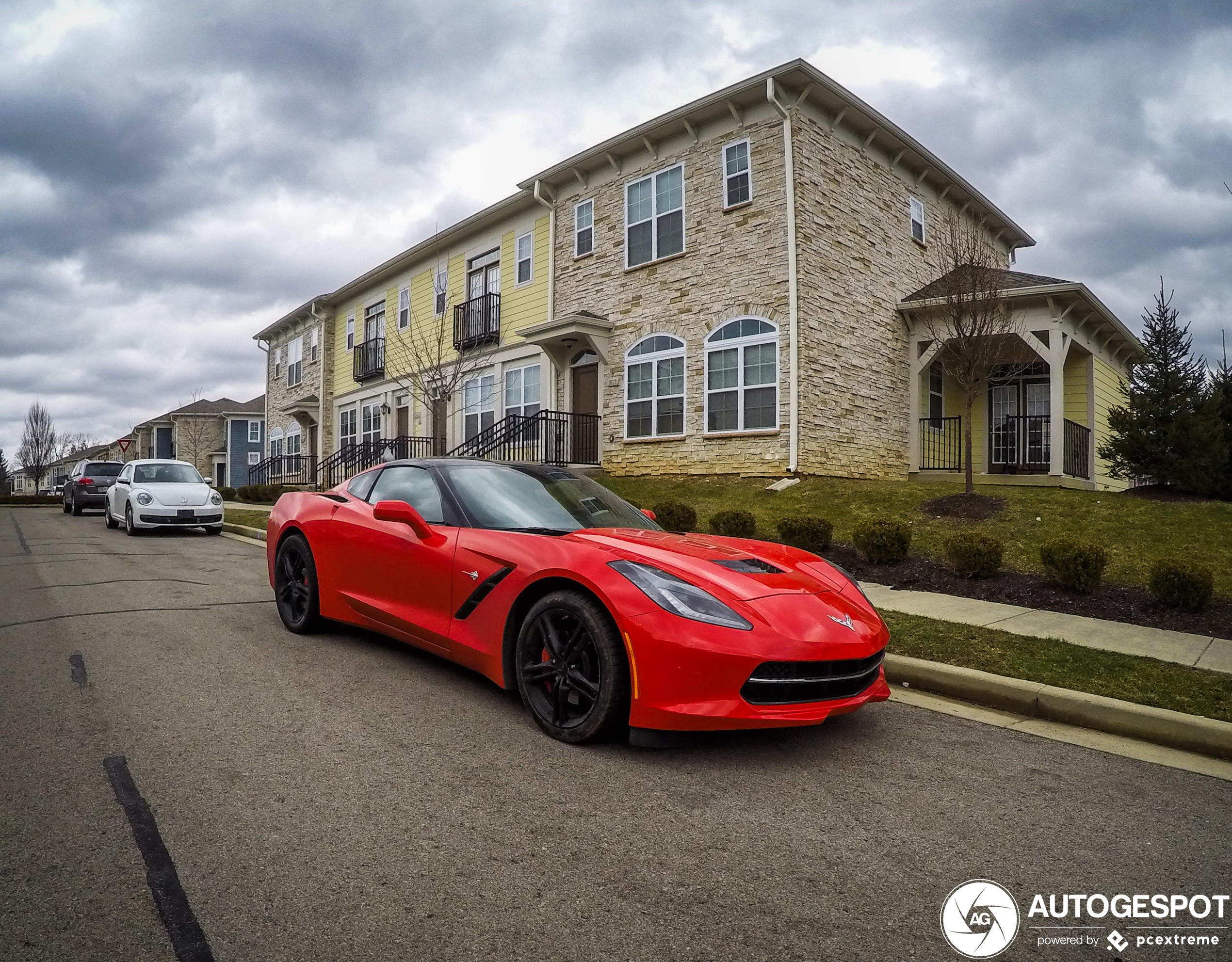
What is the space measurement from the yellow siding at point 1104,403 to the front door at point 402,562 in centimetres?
1591

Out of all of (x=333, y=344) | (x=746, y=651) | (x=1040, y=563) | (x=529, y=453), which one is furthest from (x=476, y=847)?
(x=333, y=344)

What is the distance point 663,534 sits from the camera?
462 centimetres

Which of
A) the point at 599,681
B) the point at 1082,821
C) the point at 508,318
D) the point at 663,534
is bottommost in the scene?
the point at 1082,821

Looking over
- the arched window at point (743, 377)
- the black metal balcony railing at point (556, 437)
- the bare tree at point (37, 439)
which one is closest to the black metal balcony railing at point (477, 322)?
the black metal balcony railing at point (556, 437)

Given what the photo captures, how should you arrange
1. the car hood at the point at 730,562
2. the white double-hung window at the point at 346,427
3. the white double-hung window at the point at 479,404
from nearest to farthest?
the car hood at the point at 730,562
the white double-hung window at the point at 479,404
the white double-hung window at the point at 346,427

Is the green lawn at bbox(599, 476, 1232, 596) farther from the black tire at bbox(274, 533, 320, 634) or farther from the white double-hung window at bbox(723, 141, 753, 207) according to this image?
the black tire at bbox(274, 533, 320, 634)

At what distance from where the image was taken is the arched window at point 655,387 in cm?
1608

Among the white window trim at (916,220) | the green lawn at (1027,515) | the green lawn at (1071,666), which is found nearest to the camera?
the green lawn at (1071,666)

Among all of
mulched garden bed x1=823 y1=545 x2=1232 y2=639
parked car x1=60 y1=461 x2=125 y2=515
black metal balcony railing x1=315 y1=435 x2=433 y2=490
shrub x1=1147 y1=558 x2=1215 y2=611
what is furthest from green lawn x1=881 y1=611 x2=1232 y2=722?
parked car x1=60 y1=461 x2=125 y2=515

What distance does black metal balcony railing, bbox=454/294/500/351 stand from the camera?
2086 centimetres

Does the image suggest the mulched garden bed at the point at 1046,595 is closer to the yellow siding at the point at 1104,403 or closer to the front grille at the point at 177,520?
the yellow siding at the point at 1104,403

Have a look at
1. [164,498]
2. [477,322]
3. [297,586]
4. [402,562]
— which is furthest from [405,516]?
[477,322]

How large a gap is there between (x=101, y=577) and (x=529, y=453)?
→ 10409mm

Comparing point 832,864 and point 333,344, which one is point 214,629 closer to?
point 832,864
